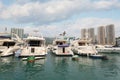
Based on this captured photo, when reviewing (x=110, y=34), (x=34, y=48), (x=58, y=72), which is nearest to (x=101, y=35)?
(x=110, y=34)

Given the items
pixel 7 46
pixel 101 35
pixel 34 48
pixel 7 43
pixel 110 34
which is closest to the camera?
pixel 34 48

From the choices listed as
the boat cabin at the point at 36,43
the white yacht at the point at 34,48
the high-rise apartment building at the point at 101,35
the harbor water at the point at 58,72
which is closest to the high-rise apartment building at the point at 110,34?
the high-rise apartment building at the point at 101,35

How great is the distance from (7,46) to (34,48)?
17138 millimetres

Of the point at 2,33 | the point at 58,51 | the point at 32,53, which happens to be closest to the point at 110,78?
the point at 32,53

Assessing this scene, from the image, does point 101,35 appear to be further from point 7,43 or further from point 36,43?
point 36,43

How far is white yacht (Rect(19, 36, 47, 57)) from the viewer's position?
54.8 meters

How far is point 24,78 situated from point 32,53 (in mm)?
28830

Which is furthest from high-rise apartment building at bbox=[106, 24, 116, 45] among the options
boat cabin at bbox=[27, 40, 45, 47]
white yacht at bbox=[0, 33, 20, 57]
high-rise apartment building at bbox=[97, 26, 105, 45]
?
boat cabin at bbox=[27, 40, 45, 47]

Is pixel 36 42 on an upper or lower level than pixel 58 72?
upper

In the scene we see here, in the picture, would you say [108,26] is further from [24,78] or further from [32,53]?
[24,78]

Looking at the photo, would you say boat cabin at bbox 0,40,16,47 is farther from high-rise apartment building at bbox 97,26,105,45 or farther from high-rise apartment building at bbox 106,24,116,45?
high-rise apartment building at bbox 97,26,105,45

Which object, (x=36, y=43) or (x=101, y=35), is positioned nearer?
(x=36, y=43)

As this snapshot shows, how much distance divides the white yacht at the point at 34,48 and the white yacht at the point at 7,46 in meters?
6.62

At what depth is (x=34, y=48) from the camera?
56.1 meters
